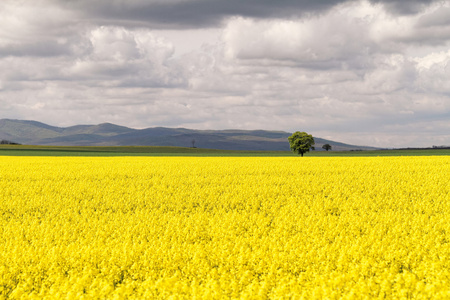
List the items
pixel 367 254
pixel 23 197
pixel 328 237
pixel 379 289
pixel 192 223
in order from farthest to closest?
pixel 23 197, pixel 192 223, pixel 328 237, pixel 367 254, pixel 379 289

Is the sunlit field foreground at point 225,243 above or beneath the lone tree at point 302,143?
beneath

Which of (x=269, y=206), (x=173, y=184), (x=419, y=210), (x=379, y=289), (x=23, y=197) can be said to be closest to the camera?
(x=379, y=289)

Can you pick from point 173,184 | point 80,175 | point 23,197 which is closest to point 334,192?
point 173,184

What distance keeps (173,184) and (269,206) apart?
861cm

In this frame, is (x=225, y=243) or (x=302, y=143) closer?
(x=225, y=243)

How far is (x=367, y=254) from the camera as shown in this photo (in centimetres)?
1017

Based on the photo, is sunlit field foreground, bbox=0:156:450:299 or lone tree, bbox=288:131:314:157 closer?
sunlit field foreground, bbox=0:156:450:299

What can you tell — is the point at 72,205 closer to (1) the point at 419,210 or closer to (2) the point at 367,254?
(2) the point at 367,254

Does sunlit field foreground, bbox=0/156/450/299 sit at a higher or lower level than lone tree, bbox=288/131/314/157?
lower

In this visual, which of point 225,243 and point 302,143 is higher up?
point 302,143

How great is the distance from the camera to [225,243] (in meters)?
11.0

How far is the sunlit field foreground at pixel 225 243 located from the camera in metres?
7.93

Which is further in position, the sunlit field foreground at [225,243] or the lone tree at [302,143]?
the lone tree at [302,143]

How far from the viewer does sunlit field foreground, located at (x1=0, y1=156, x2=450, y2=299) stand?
7930 mm
